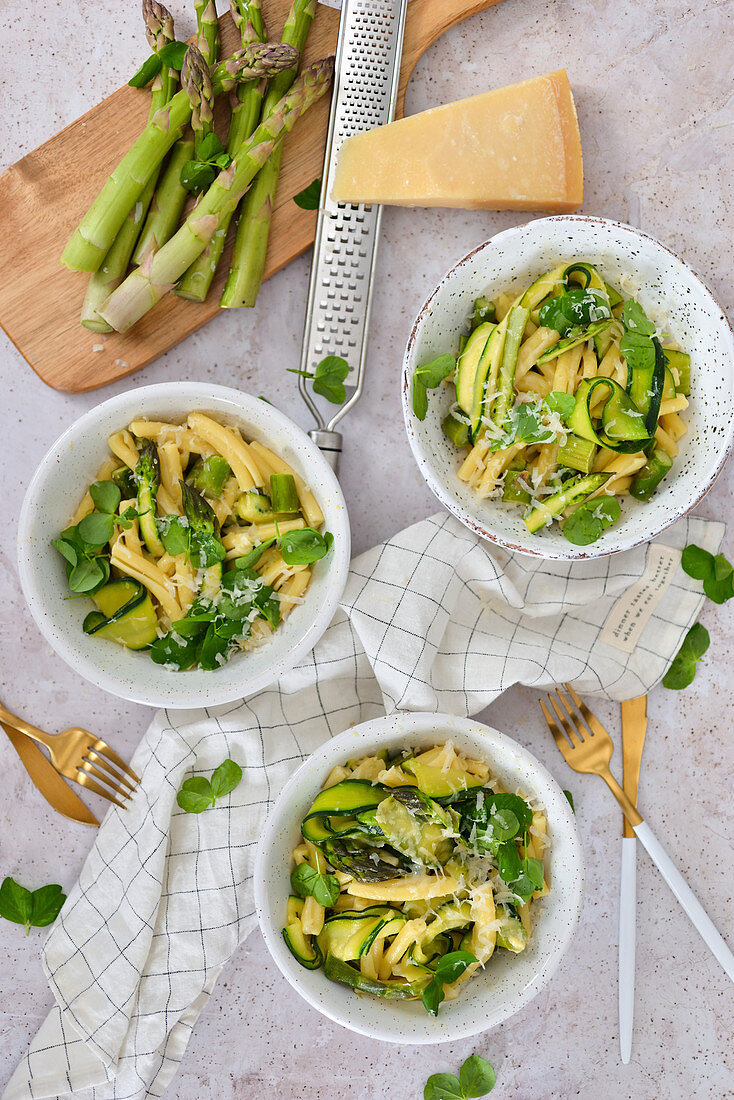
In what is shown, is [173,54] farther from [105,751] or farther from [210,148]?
[105,751]

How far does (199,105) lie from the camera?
191 cm

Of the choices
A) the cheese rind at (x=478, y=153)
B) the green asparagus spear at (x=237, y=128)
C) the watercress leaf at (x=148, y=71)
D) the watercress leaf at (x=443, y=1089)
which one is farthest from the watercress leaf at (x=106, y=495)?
the watercress leaf at (x=443, y=1089)

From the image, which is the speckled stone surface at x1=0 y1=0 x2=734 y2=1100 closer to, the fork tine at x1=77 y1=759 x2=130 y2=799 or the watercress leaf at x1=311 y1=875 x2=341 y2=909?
the fork tine at x1=77 y1=759 x2=130 y2=799

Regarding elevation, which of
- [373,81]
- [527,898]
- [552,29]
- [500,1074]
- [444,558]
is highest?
[373,81]

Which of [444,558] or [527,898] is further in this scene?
[444,558]

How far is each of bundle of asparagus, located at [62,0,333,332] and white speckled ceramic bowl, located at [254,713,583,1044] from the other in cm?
107

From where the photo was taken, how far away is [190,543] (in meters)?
1.80

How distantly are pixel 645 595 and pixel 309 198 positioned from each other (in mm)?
1252

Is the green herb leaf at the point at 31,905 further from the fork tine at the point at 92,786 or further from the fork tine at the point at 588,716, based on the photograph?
the fork tine at the point at 588,716

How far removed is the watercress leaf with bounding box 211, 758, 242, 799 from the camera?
6.47ft

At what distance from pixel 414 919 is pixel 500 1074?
2.43ft

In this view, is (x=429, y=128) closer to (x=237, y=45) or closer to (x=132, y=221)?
(x=237, y=45)

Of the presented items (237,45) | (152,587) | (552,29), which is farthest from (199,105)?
(152,587)

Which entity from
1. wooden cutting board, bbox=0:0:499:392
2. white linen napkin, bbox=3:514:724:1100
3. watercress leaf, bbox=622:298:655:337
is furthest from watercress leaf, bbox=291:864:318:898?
watercress leaf, bbox=622:298:655:337
